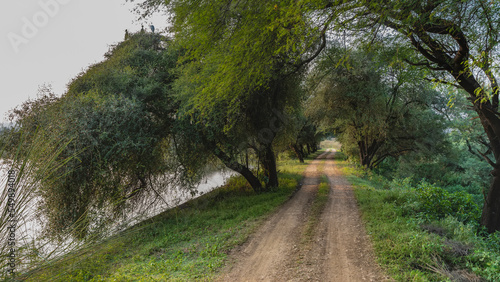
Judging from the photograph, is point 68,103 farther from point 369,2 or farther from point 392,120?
point 392,120

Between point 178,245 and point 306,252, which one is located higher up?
point 178,245

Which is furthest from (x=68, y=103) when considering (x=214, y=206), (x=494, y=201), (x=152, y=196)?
(x=494, y=201)

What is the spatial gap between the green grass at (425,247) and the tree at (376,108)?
11.4 meters

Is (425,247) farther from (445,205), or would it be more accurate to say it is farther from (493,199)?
(493,199)

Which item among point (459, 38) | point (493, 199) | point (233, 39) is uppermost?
point (233, 39)

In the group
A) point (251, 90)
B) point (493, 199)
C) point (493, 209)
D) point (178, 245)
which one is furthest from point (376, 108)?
point (178, 245)

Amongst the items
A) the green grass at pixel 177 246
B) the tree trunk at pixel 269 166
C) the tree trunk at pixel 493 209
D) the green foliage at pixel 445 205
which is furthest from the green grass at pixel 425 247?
the tree trunk at pixel 269 166

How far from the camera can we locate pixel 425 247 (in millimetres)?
5715

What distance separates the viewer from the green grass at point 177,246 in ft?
5.85

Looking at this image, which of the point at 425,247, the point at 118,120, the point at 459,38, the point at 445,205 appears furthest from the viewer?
the point at 118,120

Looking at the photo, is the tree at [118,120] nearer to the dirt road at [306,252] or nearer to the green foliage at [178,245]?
the green foliage at [178,245]

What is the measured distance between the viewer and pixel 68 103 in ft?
31.6

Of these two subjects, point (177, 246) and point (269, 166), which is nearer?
point (177, 246)

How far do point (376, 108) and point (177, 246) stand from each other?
17135 millimetres
